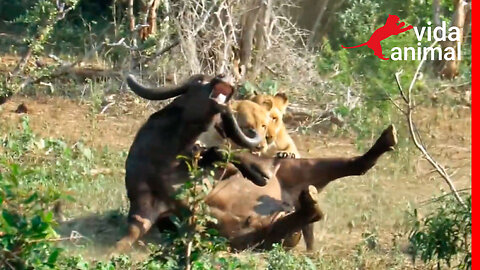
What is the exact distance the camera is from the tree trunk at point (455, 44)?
14.7 meters

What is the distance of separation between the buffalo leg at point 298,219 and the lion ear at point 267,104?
1346mm

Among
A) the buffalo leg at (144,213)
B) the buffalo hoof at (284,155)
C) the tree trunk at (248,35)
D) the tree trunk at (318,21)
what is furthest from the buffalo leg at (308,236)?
the tree trunk at (318,21)

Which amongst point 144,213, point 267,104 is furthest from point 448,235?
point 267,104

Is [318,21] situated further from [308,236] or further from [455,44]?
[308,236]

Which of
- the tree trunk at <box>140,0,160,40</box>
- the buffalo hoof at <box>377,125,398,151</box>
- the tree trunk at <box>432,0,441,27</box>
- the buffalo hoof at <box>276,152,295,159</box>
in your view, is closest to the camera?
the buffalo hoof at <box>377,125,398,151</box>

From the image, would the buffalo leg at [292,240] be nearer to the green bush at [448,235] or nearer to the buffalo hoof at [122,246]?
the buffalo hoof at [122,246]

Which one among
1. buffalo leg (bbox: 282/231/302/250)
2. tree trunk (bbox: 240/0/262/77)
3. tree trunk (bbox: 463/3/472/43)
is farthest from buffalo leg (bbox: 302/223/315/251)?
tree trunk (bbox: 463/3/472/43)

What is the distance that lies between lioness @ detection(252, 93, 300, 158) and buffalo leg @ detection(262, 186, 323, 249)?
981 millimetres

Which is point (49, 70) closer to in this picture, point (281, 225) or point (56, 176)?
→ point (56, 176)

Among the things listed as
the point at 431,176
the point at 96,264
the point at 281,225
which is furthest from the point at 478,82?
the point at 96,264

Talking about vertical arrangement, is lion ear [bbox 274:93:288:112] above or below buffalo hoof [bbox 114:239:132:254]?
above

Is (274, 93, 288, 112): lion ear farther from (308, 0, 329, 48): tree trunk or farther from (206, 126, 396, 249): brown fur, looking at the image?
(308, 0, 329, 48): tree trunk

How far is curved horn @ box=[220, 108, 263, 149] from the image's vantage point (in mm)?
7094

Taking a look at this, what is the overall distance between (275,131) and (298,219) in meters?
1.37
